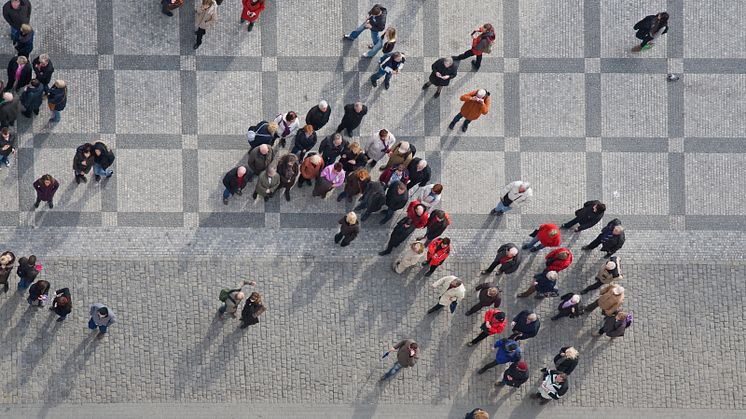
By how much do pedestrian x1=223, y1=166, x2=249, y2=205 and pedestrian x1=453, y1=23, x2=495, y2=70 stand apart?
4.80m

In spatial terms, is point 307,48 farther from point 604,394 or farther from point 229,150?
point 604,394

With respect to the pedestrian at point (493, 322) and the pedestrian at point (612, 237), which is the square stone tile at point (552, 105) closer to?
the pedestrian at point (612, 237)

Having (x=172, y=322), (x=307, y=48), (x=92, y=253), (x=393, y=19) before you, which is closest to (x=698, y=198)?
(x=393, y=19)

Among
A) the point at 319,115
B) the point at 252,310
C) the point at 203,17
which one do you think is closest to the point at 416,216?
the point at 319,115

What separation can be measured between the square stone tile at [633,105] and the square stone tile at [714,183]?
91cm

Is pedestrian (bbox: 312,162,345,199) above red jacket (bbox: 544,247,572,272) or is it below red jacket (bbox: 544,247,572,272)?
above

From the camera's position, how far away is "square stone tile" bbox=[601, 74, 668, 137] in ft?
61.6

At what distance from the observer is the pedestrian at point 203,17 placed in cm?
1744

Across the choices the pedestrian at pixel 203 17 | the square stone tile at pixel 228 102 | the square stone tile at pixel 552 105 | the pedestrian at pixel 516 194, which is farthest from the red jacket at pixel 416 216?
the pedestrian at pixel 203 17

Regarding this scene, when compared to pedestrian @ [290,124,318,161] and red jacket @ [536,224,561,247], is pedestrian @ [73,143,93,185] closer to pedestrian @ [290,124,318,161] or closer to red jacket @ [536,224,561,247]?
pedestrian @ [290,124,318,161]

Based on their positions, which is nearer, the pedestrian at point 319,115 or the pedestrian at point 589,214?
the pedestrian at point 319,115

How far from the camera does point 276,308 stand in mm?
17719

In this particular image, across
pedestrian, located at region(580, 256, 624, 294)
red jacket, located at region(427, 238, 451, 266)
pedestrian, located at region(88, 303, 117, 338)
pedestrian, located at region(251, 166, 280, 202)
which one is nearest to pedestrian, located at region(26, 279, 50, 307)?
pedestrian, located at region(88, 303, 117, 338)

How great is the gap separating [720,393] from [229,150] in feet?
33.0
